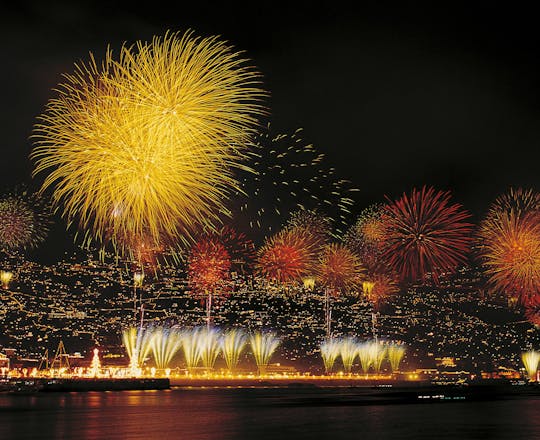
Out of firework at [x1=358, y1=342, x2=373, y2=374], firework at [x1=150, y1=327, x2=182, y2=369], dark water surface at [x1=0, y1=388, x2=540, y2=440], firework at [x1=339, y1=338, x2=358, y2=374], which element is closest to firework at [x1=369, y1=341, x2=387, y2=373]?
firework at [x1=358, y1=342, x2=373, y2=374]

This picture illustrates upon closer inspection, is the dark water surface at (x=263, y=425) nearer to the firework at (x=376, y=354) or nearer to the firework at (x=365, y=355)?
the firework at (x=365, y=355)

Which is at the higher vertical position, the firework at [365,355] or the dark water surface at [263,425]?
the firework at [365,355]

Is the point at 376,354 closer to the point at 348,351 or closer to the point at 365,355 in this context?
the point at 365,355

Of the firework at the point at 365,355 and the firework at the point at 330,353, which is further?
the firework at the point at 365,355

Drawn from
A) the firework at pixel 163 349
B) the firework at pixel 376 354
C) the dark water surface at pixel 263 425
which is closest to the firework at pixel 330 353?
the firework at pixel 376 354

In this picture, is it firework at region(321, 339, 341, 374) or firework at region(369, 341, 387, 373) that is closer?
firework at region(321, 339, 341, 374)

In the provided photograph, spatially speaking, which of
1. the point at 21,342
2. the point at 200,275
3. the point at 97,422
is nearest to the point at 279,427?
the point at 97,422

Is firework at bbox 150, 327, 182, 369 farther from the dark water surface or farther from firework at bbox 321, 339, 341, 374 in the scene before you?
the dark water surface

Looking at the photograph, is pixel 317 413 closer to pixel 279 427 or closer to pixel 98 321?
pixel 279 427

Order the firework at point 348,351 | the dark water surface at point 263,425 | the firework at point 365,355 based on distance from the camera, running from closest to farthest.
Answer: the dark water surface at point 263,425
the firework at point 348,351
the firework at point 365,355

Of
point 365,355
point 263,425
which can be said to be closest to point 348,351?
point 365,355
